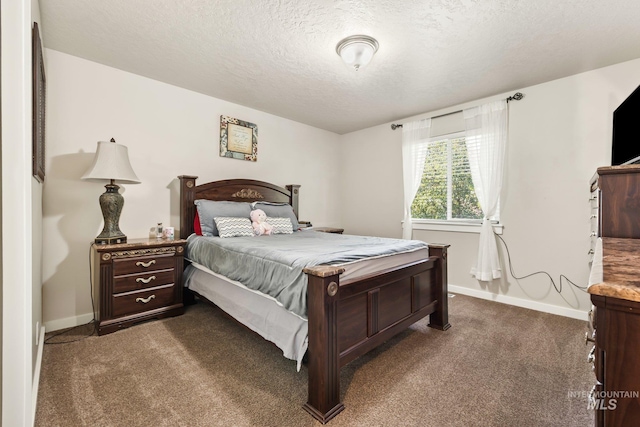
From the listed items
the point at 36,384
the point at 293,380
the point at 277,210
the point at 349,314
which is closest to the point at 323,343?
the point at 349,314

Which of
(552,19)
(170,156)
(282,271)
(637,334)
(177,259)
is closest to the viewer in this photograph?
(637,334)

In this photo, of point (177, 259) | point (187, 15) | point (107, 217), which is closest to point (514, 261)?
point (177, 259)

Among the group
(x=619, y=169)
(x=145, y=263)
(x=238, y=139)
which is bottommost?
(x=145, y=263)

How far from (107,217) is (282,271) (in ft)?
6.06

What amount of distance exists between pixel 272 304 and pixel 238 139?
2545mm

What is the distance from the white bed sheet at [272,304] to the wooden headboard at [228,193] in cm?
74

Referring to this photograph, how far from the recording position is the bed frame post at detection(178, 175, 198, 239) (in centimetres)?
317

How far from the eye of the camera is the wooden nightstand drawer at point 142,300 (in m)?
2.45

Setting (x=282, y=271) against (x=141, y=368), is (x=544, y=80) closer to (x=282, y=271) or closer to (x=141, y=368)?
(x=282, y=271)

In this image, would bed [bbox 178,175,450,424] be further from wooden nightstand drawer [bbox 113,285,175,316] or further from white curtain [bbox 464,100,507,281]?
white curtain [bbox 464,100,507,281]

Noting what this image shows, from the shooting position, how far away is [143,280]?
2.58m

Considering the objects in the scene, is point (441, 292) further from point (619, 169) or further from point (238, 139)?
point (238, 139)

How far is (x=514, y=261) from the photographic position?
325cm

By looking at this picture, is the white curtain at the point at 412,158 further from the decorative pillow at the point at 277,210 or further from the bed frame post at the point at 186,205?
the bed frame post at the point at 186,205
